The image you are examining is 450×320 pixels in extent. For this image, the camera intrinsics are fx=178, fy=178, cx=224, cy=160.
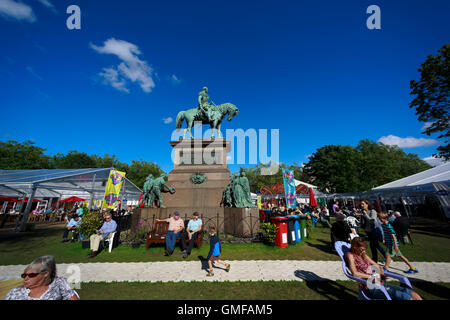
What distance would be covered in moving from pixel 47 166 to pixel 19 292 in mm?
47861

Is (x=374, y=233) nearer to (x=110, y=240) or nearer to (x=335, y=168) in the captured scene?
(x=110, y=240)

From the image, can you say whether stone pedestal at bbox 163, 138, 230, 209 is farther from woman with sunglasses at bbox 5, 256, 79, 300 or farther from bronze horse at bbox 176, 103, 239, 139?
woman with sunglasses at bbox 5, 256, 79, 300

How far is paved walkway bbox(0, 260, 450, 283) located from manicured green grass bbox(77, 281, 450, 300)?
30cm

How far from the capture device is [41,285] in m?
2.18

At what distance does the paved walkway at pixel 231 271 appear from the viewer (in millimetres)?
4648

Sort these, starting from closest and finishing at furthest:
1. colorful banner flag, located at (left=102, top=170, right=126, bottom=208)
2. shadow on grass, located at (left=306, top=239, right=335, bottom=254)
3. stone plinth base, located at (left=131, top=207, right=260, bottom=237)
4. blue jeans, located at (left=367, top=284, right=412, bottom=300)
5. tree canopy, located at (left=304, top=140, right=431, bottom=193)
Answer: blue jeans, located at (left=367, top=284, right=412, bottom=300)
shadow on grass, located at (left=306, top=239, right=335, bottom=254)
stone plinth base, located at (left=131, top=207, right=260, bottom=237)
colorful banner flag, located at (left=102, top=170, right=126, bottom=208)
tree canopy, located at (left=304, top=140, right=431, bottom=193)

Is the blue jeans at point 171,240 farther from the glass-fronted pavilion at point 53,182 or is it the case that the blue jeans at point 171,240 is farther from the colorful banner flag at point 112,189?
the glass-fronted pavilion at point 53,182

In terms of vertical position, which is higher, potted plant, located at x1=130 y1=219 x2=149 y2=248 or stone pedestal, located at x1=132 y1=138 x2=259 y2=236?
stone pedestal, located at x1=132 y1=138 x2=259 y2=236

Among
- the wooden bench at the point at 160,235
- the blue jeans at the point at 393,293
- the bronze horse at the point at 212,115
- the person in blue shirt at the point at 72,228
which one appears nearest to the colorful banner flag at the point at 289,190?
the bronze horse at the point at 212,115

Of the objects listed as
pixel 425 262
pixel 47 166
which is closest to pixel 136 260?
pixel 425 262

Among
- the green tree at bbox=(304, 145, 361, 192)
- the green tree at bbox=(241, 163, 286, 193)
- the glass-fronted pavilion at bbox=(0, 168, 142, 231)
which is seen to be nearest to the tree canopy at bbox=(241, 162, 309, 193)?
the green tree at bbox=(241, 163, 286, 193)

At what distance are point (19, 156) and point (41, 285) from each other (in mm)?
43710

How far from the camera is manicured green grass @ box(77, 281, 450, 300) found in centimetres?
371

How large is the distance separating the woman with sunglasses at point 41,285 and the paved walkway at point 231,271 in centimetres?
274
